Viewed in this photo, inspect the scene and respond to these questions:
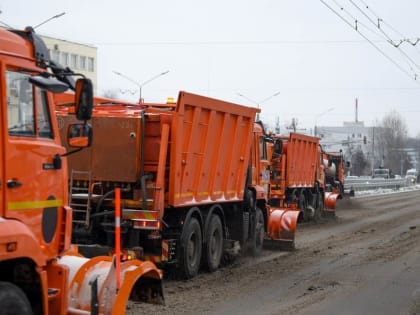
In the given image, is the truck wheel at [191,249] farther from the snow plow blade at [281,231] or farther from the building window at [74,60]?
the building window at [74,60]

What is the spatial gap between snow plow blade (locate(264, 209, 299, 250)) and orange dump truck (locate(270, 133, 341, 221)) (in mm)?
4577

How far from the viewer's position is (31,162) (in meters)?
4.70

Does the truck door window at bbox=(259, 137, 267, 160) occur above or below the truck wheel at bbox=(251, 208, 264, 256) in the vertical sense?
above

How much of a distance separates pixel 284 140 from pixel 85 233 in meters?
12.3

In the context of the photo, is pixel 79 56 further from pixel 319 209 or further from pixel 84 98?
pixel 84 98

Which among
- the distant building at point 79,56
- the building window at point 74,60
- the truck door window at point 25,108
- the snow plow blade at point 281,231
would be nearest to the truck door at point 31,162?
the truck door window at point 25,108

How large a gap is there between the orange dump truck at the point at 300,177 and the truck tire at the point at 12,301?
14755 millimetres

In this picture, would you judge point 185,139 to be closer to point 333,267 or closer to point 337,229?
point 333,267

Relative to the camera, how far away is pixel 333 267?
11.8m

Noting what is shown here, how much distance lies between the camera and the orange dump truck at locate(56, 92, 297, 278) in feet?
31.4

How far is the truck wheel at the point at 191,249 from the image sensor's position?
10156 millimetres

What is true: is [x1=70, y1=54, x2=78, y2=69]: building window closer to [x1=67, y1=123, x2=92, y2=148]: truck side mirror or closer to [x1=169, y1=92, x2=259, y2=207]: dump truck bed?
[x1=169, y1=92, x2=259, y2=207]: dump truck bed

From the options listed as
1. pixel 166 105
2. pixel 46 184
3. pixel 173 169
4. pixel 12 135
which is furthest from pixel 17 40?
pixel 166 105

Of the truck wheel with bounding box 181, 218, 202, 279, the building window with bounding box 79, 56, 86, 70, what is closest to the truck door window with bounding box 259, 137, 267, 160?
the truck wheel with bounding box 181, 218, 202, 279
